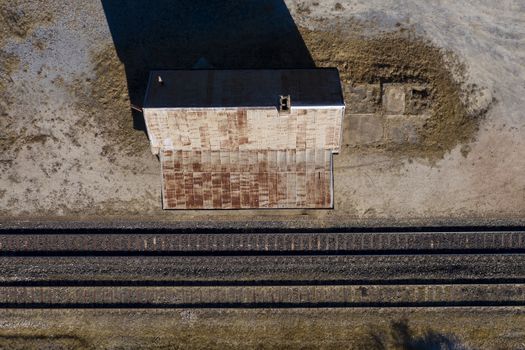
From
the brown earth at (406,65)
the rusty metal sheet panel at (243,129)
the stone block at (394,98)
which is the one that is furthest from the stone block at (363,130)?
the rusty metal sheet panel at (243,129)

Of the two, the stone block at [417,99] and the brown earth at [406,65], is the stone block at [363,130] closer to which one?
the stone block at [417,99]

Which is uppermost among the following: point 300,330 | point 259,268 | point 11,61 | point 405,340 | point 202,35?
point 202,35

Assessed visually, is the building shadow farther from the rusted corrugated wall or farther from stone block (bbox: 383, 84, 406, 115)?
the rusted corrugated wall

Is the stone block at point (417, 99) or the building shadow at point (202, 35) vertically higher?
the building shadow at point (202, 35)

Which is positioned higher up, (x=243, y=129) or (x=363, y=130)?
(x=363, y=130)

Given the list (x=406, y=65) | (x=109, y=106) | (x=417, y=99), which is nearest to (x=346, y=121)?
(x=417, y=99)

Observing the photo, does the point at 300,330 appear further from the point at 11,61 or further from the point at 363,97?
the point at 11,61
